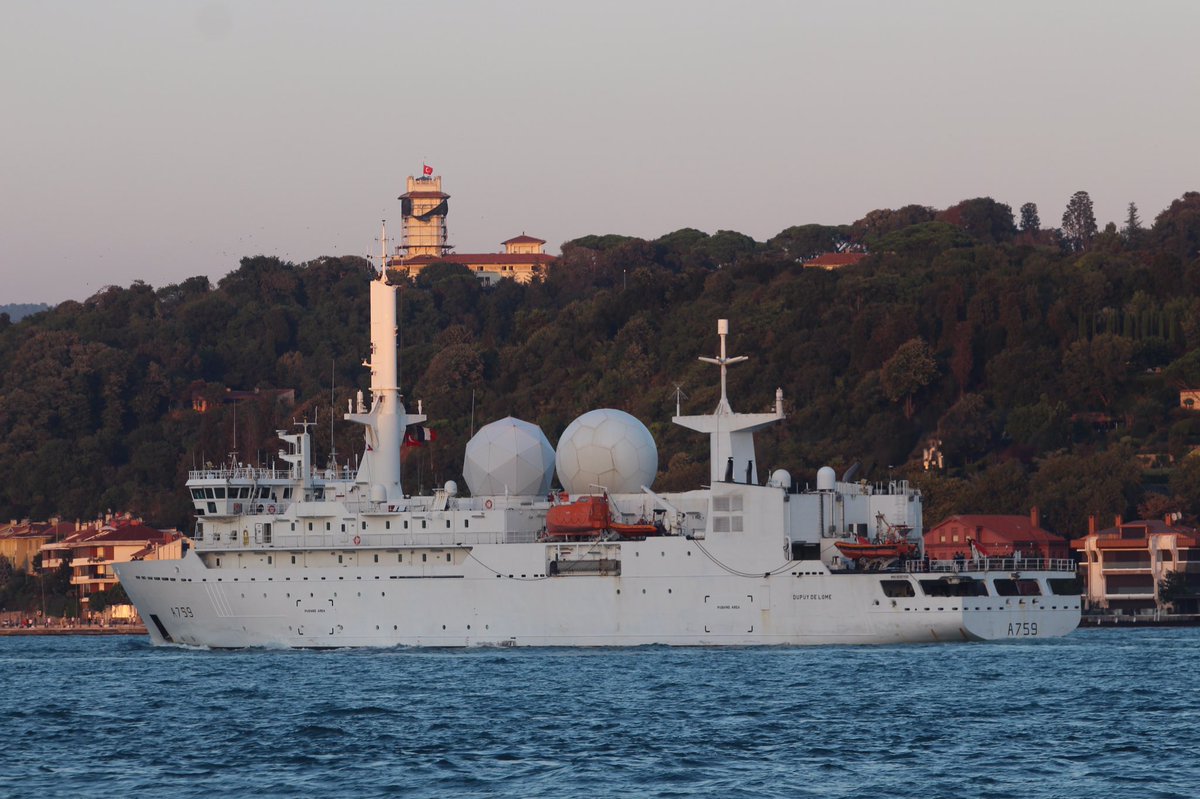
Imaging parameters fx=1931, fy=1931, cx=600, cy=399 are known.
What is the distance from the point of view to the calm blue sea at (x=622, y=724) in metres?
30.7

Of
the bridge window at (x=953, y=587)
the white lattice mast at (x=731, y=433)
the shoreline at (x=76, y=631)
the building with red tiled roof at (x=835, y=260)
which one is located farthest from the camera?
the building with red tiled roof at (x=835, y=260)

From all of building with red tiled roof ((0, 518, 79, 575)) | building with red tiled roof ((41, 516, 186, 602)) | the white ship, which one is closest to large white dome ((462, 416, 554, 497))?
the white ship

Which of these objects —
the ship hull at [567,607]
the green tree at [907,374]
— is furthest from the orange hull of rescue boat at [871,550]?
the green tree at [907,374]

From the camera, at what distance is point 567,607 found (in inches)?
2186

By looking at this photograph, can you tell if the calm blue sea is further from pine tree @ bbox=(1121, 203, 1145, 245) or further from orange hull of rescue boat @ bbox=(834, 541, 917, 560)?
pine tree @ bbox=(1121, 203, 1145, 245)

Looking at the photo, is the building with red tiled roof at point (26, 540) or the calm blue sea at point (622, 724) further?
Result: the building with red tiled roof at point (26, 540)

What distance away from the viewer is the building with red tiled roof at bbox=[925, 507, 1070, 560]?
78.8m

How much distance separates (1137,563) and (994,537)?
6.47 metres

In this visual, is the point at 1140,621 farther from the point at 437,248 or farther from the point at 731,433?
the point at 437,248

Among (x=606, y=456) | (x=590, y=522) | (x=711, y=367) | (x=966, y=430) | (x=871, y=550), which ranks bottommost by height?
(x=871, y=550)

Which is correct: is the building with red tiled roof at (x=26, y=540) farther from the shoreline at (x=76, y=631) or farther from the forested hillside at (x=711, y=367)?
the shoreline at (x=76, y=631)

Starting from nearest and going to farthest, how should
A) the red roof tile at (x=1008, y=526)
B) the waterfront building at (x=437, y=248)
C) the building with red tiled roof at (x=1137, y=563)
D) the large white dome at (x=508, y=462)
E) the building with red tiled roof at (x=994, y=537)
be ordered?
the large white dome at (x=508, y=462)
the building with red tiled roof at (x=994, y=537)
the building with red tiled roof at (x=1137, y=563)
the red roof tile at (x=1008, y=526)
the waterfront building at (x=437, y=248)

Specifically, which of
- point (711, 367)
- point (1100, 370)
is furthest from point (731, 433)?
point (711, 367)

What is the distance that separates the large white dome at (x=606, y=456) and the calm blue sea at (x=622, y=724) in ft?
20.2
